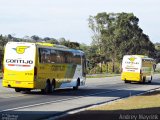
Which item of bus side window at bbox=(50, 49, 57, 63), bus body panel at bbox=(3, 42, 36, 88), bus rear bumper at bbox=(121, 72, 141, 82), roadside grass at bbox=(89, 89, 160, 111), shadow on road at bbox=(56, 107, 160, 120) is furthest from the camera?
bus rear bumper at bbox=(121, 72, 141, 82)

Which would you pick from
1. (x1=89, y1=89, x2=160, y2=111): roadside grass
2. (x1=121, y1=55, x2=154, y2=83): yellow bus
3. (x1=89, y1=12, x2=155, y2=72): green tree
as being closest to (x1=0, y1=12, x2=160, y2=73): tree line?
(x1=89, y1=12, x2=155, y2=72): green tree

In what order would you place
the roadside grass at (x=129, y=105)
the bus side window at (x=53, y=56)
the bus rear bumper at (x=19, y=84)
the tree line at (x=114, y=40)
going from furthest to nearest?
the tree line at (x=114, y=40)
the bus side window at (x=53, y=56)
the bus rear bumper at (x=19, y=84)
the roadside grass at (x=129, y=105)

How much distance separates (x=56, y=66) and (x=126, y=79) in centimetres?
2158

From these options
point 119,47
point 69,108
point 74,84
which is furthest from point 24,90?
point 119,47

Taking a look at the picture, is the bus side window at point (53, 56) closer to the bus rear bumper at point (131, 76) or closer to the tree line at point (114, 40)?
the bus rear bumper at point (131, 76)

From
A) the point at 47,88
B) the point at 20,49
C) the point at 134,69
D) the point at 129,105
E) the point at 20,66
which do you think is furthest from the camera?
the point at 134,69

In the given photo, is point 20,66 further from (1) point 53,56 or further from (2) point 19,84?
(1) point 53,56

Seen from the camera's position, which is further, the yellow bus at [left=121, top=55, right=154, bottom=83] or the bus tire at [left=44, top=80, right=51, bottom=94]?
the yellow bus at [left=121, top=55, right=154, bottom=83]

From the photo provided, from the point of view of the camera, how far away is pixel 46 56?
2992cm

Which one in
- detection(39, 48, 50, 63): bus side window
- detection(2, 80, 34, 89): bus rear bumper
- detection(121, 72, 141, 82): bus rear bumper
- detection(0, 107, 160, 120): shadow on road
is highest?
detection(39, 48, 50, 63): bus side window

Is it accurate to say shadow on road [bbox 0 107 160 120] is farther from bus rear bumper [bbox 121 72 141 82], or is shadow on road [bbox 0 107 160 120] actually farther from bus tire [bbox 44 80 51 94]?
bus rear bumper [bbox 121 72 141 82]

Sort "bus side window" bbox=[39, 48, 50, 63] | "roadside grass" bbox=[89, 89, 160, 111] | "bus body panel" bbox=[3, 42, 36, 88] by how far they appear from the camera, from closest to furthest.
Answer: "roadside grass" bbox=[89, 89, 160, 111] → "bus body panel" bbox=[3, 42, 36, 88] → "bus side window" bbox=[39, 48, 50, 63]

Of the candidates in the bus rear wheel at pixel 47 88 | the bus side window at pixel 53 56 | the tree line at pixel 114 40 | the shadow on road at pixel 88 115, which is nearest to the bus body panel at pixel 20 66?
the bus rear wheel at pixel 47 88

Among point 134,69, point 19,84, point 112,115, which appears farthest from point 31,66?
point 134,69
